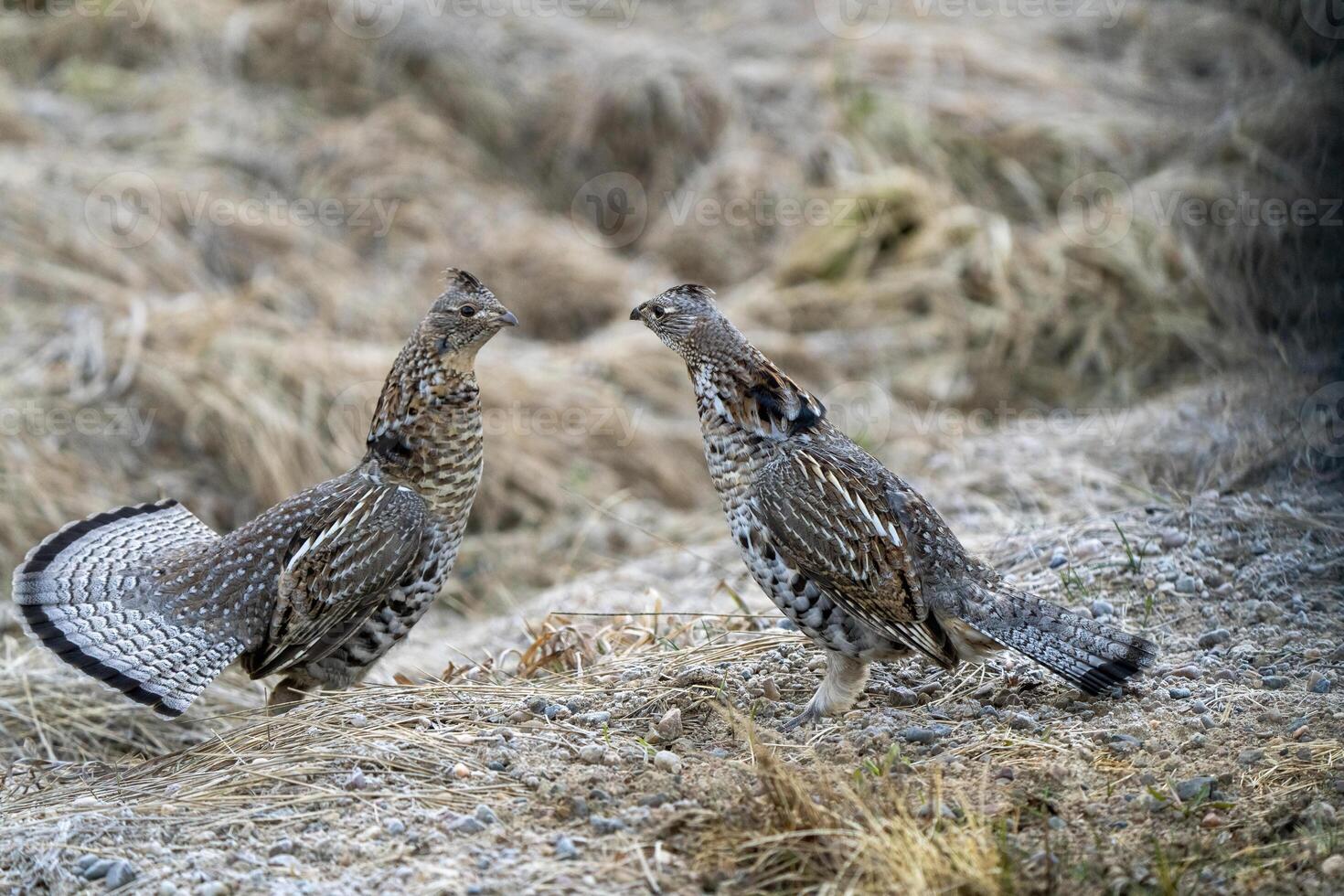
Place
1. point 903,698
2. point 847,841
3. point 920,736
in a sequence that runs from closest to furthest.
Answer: point 847,841
point 920,736
point 903,698

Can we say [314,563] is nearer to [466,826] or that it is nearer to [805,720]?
[466,826]

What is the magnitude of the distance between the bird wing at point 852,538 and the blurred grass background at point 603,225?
234 centimetres

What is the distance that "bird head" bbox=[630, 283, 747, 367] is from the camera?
4.64 meters

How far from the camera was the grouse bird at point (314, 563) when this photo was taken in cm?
457

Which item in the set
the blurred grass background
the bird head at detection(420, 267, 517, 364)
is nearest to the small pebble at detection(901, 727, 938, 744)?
the bird head at detection(420, 267, 517, 364)

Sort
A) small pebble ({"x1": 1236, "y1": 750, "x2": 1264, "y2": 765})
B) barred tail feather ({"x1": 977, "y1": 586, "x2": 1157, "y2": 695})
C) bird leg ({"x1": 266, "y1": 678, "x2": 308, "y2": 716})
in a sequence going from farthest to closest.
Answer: bird leg ({"x1": 266, "y1": 678, "x2": 308, "y2": 716}), barred tail feather ({"x1": 977, "y1": 586, "x2": 1157, "y2": 695}), small pebble ({"x1": 1236, "y1": 750, "x2": 1264, "y2": 765})

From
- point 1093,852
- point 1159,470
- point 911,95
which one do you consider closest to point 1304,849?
point 1093,852

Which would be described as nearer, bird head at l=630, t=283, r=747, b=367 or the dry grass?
the dry grass

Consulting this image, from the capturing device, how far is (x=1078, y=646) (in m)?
4.19

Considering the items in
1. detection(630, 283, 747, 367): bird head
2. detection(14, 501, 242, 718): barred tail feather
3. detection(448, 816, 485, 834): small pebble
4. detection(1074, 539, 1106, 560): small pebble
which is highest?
detection(630, 283, 747, 367): bird head

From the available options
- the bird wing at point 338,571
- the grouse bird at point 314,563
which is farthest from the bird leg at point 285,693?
the bird wing at point 338,571

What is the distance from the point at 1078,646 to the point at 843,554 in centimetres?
76

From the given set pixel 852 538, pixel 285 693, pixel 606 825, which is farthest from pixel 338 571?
pixel 852 538

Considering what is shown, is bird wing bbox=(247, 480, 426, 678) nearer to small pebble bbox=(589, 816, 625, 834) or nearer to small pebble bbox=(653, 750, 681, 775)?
small pebble bbox=(653, 750, 681, 775)
